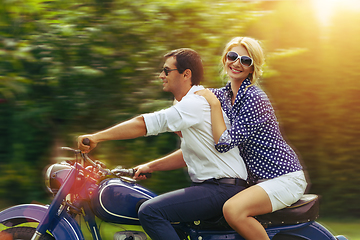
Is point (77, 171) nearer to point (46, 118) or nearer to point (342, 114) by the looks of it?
point (46, 118)

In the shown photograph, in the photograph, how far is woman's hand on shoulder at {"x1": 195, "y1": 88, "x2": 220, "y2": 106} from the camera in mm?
2236

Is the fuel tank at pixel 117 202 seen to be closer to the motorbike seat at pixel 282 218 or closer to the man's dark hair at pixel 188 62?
the motorbike seat at pixel 282 218

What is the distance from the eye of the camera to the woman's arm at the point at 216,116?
2.16 meters

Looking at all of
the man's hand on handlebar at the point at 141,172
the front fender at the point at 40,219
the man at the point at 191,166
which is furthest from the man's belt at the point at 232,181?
the front fender at the point at 40,219

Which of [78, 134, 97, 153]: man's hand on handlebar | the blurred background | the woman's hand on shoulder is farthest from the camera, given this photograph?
the blurred background

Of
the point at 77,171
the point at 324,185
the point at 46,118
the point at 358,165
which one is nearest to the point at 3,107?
the point at 46,118

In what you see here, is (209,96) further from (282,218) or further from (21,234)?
(21,234)

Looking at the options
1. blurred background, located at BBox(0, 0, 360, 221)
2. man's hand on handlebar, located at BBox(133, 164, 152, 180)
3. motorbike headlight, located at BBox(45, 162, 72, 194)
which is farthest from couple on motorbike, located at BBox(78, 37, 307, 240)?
blurred background, located at BBox(0, 0, 360, 221)

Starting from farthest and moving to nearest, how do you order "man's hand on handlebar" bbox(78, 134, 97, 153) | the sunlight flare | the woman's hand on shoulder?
the sunlight flare
the woman's hand on shoulder
"man's hand on handlebar" bbox(78, 134, 97, 153)

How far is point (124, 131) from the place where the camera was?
2.05m

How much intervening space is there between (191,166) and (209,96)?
1.42 feet

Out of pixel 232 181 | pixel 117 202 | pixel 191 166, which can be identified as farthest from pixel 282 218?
pixel 117 202

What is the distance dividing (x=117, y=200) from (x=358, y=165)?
3.68 metres

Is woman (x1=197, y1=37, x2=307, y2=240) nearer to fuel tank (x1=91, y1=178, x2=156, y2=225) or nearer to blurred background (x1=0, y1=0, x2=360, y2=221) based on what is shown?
fuel tank (x1=91, y1=178, x2=156, y2=225)
